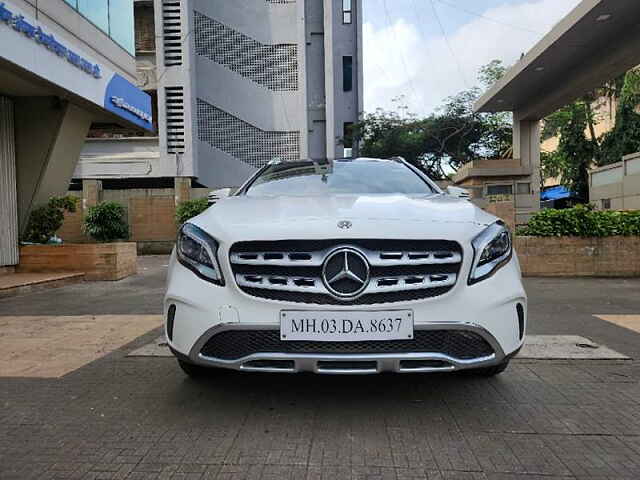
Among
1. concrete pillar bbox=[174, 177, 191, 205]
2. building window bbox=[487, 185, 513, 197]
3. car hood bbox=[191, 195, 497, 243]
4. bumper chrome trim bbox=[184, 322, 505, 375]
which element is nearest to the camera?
bumper chrome trim bbox=[184, 322, 505, 375]

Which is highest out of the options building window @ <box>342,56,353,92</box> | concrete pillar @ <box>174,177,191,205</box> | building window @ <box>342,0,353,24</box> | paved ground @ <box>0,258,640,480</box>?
building window @ <box>342,0,353,24</box>

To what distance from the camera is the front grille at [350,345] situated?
8.05 feet

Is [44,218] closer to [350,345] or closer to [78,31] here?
[78,31]

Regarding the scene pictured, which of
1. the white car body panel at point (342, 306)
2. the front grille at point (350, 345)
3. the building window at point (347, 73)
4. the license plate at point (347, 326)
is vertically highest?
the building window at point (347, 73)

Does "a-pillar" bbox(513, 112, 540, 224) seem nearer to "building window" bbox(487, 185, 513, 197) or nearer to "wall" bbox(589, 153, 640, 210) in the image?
"building window" bbox(487, 185, 513, 197)

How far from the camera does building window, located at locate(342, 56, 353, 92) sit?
27156mm

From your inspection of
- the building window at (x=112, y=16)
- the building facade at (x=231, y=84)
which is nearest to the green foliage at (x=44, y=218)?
the building window at (x=112, y=16)

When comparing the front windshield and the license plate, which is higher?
the front windshield

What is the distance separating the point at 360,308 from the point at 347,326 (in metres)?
0.10

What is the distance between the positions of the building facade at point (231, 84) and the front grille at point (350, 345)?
17.8m

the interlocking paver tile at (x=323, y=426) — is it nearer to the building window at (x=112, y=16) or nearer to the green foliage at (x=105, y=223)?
the green foliage at (x=105, y=223)

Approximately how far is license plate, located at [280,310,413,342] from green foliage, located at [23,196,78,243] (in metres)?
8.49

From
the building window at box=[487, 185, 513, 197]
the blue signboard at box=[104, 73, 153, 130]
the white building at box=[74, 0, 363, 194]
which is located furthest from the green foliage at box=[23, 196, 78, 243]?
the building window at box=[487, 185, 513, 197]

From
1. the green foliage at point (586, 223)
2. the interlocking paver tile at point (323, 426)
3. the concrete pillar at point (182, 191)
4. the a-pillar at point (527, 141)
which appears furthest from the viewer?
the concrete pillar at point (182, 191)
